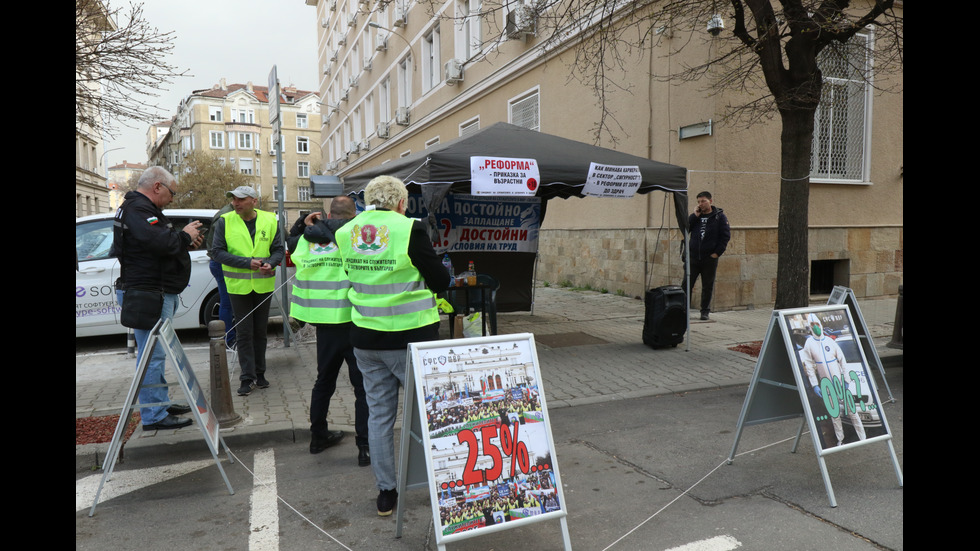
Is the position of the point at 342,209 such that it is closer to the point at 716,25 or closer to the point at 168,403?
the point at 168,403

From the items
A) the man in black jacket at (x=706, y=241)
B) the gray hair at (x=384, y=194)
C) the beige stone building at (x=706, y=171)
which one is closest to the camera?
the gray hair at (x=384, y=194)

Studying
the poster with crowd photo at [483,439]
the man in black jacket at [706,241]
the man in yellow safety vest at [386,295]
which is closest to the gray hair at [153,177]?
the man in yellow safety vest at [386,295]

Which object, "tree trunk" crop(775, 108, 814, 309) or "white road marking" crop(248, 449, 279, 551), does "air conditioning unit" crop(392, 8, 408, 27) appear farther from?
"white road marking" crop(248, 449, 279, 551)

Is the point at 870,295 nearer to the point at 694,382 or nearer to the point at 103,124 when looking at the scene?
the point at 694,382

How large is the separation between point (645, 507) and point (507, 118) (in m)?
14.9

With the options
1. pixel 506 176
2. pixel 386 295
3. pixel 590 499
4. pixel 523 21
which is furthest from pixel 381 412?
pixel 523 21

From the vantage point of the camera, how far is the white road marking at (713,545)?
10.3 feet

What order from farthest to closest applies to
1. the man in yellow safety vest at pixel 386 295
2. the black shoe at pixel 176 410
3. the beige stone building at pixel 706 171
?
1. the beige stone building at pixel 706 171
2. the black shoe at pixel 176 410
3. the man in yellow safety vest at pixel 386 295

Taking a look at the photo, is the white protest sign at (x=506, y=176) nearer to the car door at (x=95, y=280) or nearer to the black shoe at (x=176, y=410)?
the black shoe at (x=176, y=410)

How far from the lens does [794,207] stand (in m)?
7.65

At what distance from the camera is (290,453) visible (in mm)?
4672

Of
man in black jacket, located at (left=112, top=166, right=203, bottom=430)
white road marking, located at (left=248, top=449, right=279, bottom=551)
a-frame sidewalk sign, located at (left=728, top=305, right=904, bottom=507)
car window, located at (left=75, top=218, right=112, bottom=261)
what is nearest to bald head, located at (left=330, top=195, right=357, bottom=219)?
man in black jacket, located at (left=112, top=166, right=203, bottom=430)

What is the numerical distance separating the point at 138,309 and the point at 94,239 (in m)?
4.27

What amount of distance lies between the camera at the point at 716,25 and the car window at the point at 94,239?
880cm
